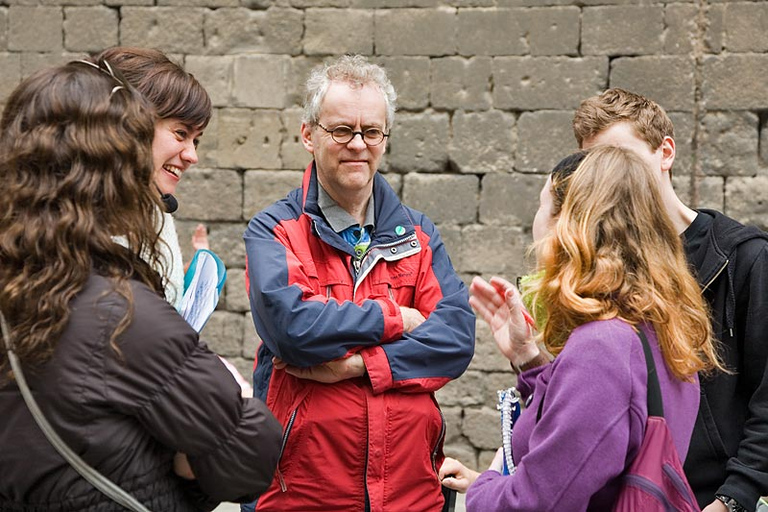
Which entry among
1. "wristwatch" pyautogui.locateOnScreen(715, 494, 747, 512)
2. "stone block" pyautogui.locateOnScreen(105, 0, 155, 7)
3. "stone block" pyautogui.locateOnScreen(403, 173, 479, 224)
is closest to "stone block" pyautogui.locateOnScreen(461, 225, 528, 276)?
"stone block" pyautogui.locateOnScreen(403, 173, 479, 224)

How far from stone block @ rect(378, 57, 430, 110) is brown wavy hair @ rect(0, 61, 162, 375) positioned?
4544 mm

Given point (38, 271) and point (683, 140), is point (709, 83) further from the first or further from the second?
point (38, 271)

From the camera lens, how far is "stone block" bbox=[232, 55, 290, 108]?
6.61 metres

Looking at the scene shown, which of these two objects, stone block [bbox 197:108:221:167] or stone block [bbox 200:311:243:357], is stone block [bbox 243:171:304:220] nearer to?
stone block [bbox 197:108:221:167]

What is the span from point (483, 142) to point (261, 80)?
1.65m

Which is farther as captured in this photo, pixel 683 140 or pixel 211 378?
pixel 683 140

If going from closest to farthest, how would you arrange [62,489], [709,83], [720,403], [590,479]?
[62,489], [590,479], [720,403], [709,83]

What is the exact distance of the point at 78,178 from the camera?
188 cm

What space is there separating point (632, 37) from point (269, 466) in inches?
194

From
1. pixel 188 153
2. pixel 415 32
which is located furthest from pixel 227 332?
pixel 188 153

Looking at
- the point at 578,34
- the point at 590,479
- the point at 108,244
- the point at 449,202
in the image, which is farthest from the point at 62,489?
the point at 578,34

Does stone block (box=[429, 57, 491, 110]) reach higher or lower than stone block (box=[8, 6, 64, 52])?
Answer: lower

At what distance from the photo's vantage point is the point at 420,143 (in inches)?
253

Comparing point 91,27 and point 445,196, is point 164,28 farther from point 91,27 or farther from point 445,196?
point 445,196
